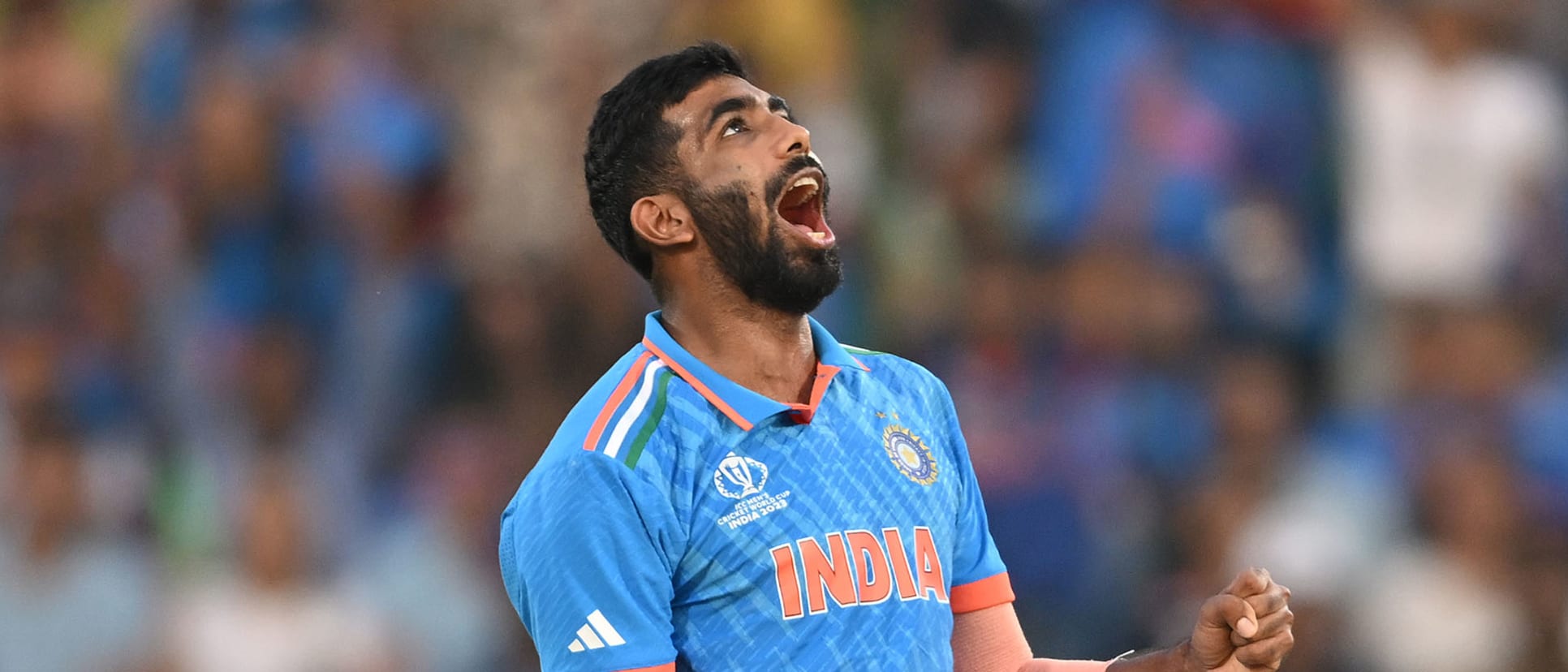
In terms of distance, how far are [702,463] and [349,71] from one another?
468 cm

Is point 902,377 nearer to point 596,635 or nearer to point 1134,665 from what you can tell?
point 1134,665

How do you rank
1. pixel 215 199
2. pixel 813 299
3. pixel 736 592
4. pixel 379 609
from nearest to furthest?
pixel 736 592
pixel 813 299
pixel 379 609
pixel 215 199

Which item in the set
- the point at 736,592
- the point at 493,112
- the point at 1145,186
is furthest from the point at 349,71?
the point at 736,592

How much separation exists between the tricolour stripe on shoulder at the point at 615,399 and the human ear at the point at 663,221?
0.65 feet

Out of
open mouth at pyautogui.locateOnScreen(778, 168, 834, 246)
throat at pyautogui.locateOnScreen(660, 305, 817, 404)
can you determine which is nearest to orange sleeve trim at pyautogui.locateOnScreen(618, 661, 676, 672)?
throat at pyautogui.locateOnScreen(660, 305, 817, 404)

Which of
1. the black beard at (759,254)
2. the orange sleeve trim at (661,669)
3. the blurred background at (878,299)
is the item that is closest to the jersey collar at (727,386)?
the black beard at (759,254)

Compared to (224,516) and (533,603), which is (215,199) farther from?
(533,603)

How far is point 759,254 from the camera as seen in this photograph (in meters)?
3.03

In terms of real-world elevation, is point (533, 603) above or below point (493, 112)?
below

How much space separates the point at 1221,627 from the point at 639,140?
4.10 ft

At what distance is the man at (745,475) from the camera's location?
2.74 m

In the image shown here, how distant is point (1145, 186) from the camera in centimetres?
677

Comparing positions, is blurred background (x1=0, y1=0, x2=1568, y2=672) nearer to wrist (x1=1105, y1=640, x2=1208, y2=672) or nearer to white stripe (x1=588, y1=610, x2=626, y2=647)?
wrist (x1=1105, y1=640, x2=1208, y2=672)

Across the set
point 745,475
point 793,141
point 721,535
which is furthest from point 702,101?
point 721,535
